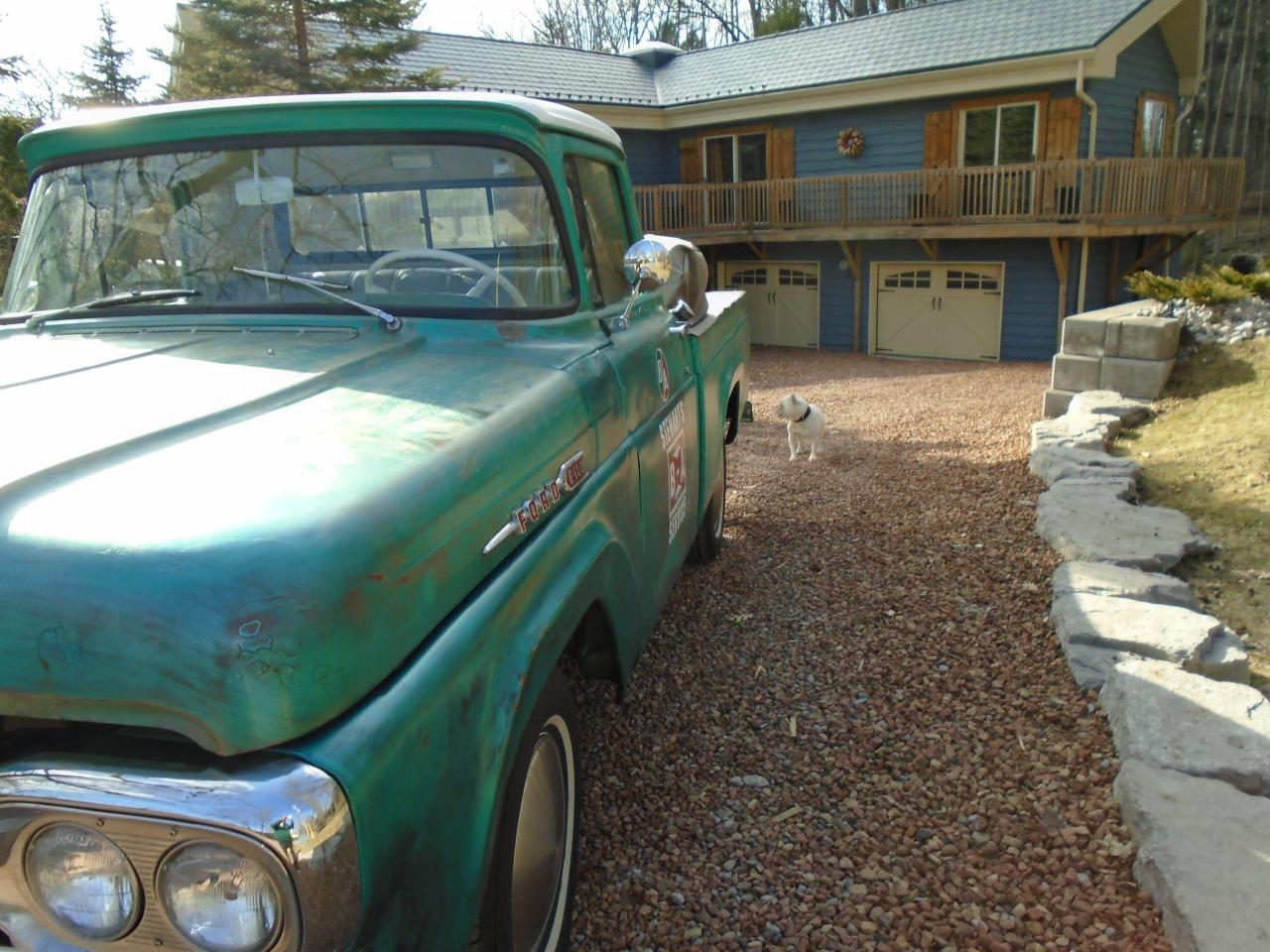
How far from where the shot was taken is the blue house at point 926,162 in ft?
45.1

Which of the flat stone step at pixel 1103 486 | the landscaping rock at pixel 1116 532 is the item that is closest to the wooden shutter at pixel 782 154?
the flat stone step at pixel 1103 486

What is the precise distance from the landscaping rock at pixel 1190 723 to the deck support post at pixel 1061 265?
11.5m

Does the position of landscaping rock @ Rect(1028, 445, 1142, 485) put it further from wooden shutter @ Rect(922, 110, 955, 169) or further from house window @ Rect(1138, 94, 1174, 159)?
house window @ Rect(1138, 94, 1174, 159)

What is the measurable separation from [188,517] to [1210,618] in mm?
3925

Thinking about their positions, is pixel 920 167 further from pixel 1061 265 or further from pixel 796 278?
pixel 1061 265

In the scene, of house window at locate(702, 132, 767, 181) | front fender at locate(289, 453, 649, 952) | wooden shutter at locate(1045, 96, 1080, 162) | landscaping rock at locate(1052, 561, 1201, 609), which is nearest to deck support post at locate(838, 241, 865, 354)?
house window at locate(702, 132, 767, 181)

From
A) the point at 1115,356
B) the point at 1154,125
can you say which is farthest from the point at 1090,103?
the point at 1115,356

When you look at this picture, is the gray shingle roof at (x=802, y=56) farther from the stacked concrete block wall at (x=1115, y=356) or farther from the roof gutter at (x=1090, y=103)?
the stacked concrete block wall at (x=1115, y=356)

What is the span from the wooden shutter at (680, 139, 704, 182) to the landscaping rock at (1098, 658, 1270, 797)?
15.9 metres

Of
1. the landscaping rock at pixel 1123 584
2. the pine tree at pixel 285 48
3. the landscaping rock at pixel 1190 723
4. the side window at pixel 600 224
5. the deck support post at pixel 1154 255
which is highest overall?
the pine tree at pixel 285 48

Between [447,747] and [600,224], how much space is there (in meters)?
2.21

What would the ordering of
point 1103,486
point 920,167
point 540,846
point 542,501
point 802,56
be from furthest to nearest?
1. point 802,56
2. point 920,167
3. point 1103,486
4. point 540,846
5. point 542,501

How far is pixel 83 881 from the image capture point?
1325mm

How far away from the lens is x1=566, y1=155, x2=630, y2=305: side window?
3.02 meters
